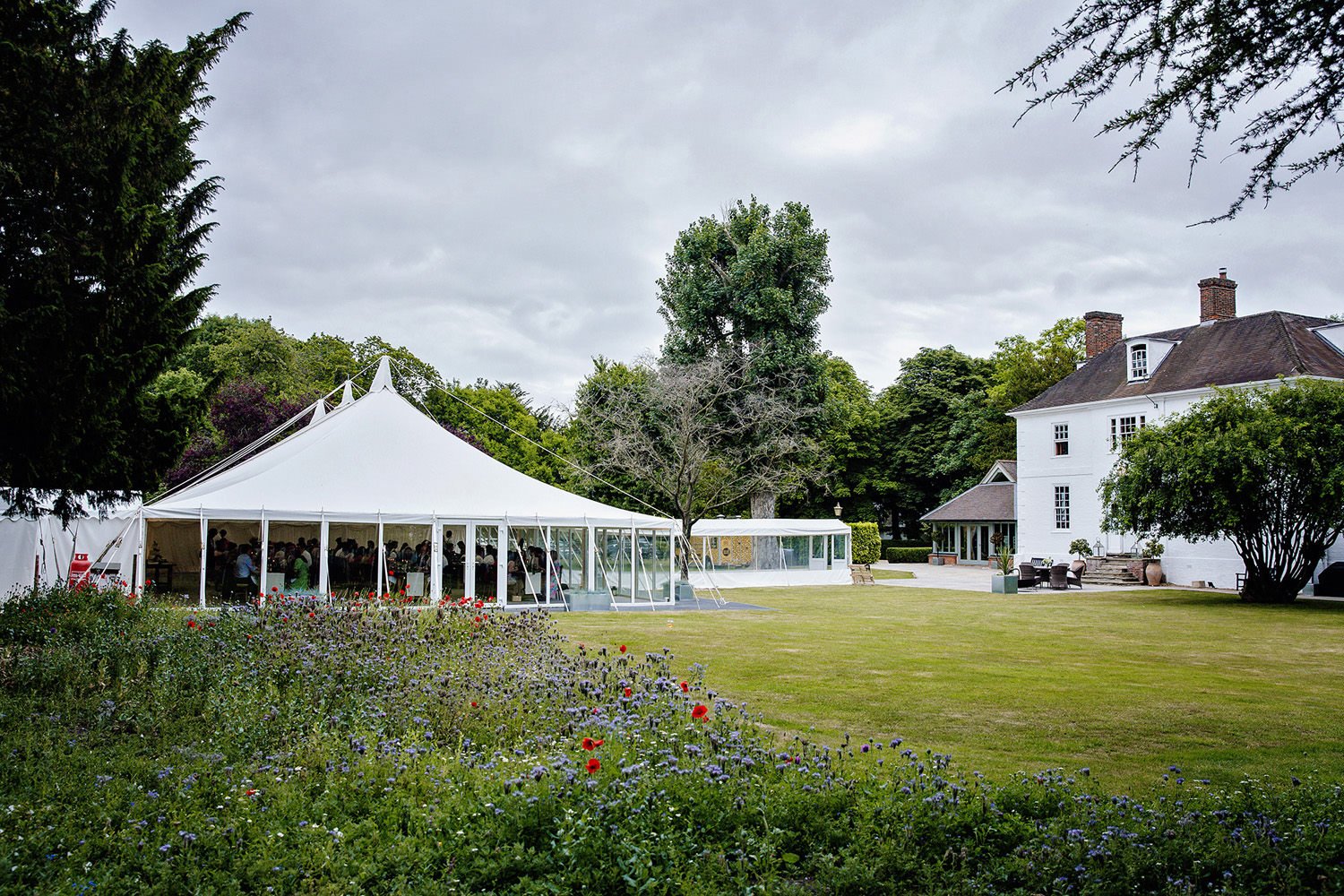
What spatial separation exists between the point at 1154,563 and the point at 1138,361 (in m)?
6.44

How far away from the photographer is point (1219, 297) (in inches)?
1143

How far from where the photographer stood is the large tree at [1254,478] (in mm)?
18922

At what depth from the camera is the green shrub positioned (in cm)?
3406

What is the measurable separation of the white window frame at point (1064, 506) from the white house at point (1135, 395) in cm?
3

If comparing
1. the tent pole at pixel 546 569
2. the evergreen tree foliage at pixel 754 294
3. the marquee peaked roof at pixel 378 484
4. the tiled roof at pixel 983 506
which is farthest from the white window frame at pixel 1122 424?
the tent pole at pixel 546 569

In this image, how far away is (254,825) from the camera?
389 centimetres

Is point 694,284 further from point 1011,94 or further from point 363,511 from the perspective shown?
point 1011,94

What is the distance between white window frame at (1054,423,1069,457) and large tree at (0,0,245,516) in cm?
2766

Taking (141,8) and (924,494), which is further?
(924,494)

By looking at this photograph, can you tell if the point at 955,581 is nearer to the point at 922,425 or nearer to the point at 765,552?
the point at 765,552

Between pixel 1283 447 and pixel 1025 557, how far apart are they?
1308cm

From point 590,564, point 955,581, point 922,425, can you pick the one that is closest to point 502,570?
point 590,564

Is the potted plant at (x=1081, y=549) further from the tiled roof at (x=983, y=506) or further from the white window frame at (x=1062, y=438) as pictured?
the tiled roof at (x=983, y=506)

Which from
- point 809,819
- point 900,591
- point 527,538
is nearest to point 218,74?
point 809,819
